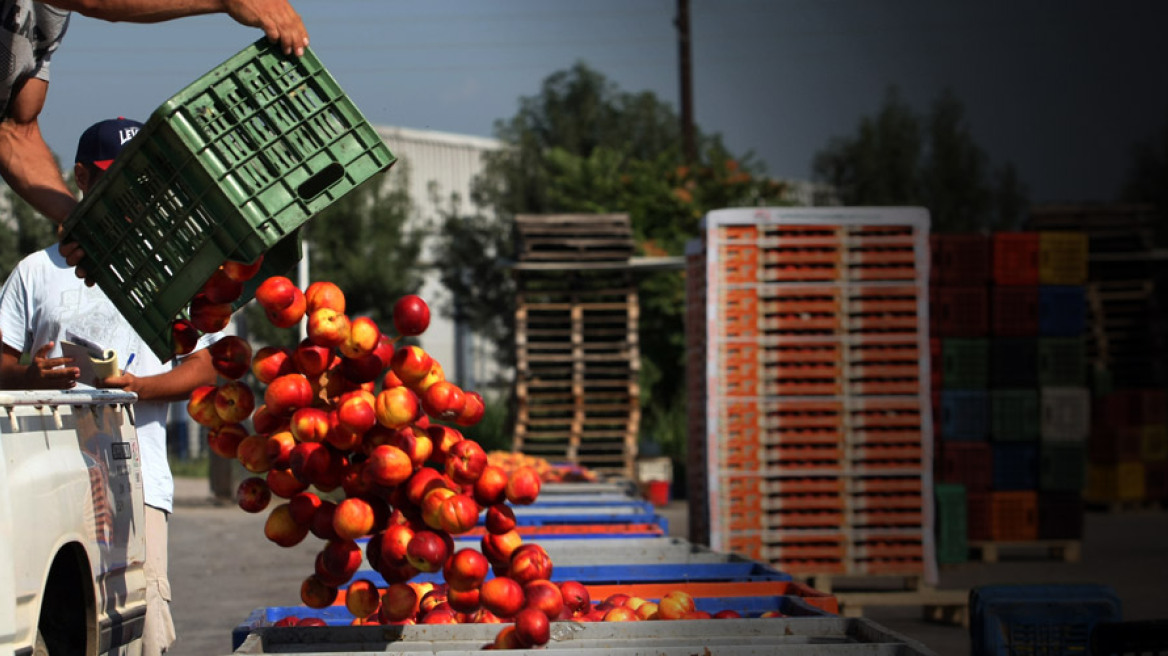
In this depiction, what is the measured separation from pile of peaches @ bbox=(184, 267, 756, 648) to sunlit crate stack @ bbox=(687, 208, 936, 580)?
525 centimetres

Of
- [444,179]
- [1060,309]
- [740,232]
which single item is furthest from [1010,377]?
[444,179]

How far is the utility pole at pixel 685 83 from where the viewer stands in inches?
1070

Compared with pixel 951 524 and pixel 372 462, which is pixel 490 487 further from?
pixel 951 524

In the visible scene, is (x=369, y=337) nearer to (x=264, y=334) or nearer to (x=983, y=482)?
(x=983, y=482)

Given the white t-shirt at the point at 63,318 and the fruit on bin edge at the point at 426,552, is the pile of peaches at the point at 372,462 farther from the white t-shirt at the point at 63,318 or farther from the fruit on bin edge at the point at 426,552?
the white t-shirt at the point at 63,318

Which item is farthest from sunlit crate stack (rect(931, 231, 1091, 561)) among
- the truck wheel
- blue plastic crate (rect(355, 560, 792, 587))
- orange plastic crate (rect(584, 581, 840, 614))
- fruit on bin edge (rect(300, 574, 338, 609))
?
the truck wheel

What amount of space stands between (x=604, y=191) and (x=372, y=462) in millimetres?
21100

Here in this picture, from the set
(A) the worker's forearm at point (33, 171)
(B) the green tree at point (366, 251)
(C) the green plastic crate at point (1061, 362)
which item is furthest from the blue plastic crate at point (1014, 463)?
(B) the green tree at point (366, 251)

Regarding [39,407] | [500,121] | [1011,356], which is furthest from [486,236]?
[39,407]

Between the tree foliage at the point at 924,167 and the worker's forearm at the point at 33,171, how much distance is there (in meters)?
29.8

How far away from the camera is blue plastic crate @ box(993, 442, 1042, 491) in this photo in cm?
1230

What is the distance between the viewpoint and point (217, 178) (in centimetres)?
→ 342

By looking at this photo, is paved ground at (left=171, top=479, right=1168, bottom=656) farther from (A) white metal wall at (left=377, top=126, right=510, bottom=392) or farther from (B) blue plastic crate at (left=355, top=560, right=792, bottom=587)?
(A) white metal wall at (left=377, top=126, right=510, bottom=392)

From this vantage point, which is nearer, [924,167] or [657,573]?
[657,573]
